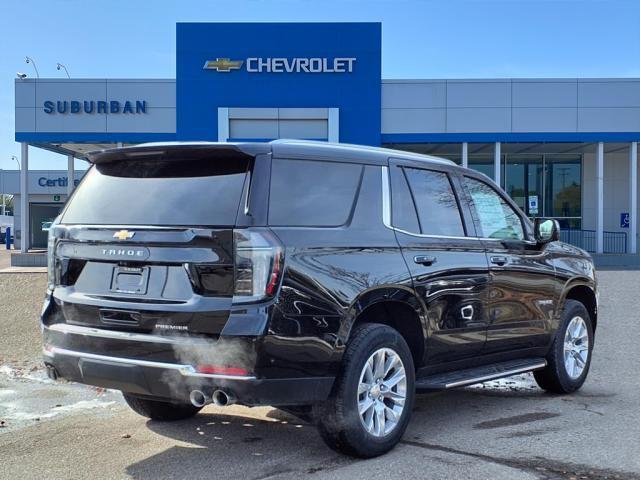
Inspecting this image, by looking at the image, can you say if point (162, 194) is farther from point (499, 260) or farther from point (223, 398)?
point (499, 260)

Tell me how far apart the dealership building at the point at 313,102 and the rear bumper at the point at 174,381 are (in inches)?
798

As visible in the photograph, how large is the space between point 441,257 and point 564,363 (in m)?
2.22

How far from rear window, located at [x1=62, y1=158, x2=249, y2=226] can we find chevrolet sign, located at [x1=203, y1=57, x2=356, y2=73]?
20.3 m

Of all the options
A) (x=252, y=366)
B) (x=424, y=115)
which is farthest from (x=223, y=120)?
(x=252, y=366)

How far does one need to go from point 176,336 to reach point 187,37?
21975mm

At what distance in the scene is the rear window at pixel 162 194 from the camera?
4.04 m

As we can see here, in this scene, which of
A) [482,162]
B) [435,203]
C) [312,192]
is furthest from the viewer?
[482,162]

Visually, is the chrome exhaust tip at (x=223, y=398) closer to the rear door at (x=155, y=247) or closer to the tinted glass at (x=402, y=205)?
the rear door at (x=155, y=247)

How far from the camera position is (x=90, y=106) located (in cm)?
2522

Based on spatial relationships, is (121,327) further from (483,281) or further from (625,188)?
(625,188)

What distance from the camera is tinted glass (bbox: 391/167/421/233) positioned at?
4848 millimetres

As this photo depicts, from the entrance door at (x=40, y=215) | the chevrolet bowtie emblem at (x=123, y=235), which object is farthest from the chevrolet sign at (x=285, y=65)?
the entrance door at (x=40, y=215)

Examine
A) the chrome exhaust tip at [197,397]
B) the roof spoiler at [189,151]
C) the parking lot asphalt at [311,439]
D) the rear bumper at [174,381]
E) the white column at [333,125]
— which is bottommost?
the parking lot asphalt at [311,439]

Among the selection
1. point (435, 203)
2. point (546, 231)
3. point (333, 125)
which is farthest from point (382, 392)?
point (333, 125)
